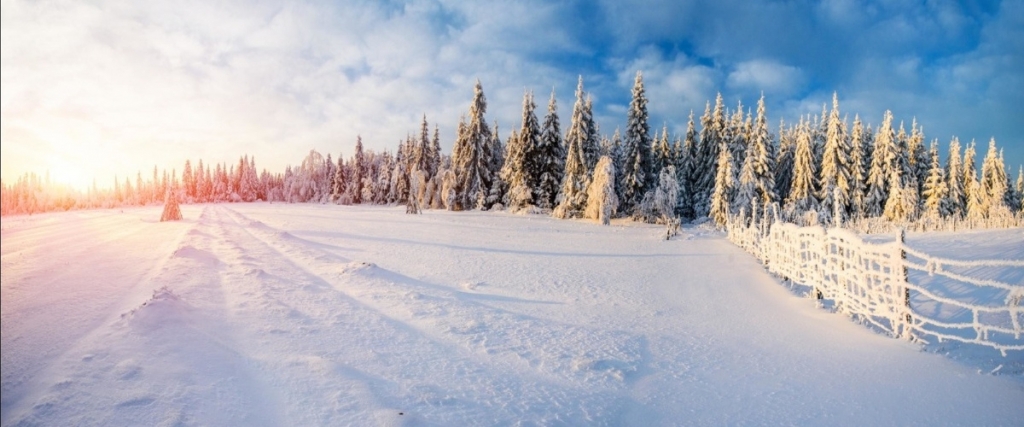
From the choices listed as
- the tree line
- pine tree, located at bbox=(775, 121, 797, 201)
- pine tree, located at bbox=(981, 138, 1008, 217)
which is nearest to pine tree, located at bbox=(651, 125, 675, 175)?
the tree line

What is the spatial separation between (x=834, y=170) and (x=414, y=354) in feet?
139

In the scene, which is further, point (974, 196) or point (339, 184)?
point (339, 184)

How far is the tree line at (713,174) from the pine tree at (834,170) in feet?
0.34

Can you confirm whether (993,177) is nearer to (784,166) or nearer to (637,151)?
(784,166)

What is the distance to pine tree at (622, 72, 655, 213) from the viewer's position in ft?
114

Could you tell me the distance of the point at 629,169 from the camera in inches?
1394

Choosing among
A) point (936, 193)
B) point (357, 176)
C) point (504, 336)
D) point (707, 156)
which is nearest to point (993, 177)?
point (936, 193)

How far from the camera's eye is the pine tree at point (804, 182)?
36594mm

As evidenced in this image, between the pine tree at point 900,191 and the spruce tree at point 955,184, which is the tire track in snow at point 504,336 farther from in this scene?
the spruce tree at point 955,184

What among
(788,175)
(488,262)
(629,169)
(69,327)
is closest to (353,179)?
(629,169)

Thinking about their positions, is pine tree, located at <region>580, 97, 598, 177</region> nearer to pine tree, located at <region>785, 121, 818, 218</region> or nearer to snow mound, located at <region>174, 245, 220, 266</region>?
pine tree, located at <region>785, 121, 818, 218</region>

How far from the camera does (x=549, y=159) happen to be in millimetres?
38281

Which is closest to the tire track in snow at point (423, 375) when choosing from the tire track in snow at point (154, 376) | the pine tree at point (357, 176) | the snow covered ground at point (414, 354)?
the snow covered ground at point (414, 354)

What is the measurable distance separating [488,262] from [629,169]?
26745mm
